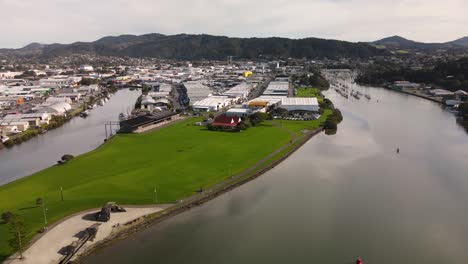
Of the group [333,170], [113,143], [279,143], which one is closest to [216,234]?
[333,170]

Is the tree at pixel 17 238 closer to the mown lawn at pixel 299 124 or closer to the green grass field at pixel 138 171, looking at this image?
the green grass field at pixel 138 171

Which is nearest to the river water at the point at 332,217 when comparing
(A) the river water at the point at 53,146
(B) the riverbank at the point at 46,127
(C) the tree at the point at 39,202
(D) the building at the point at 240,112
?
(C) the tree at the point at 39,202

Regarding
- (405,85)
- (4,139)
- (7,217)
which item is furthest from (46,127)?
(405,85)

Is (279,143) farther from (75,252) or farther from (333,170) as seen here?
(75,252)

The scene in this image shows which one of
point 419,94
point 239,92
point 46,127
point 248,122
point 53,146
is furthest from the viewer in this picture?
point 419,94

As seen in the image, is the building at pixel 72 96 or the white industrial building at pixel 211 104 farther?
the building at pixel 72 96

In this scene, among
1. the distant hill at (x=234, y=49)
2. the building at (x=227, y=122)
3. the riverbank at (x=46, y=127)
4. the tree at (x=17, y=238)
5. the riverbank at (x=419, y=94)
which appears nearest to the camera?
the tree at (x=17, y=238)

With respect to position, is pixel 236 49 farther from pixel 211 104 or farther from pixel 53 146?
pixel 53 146
